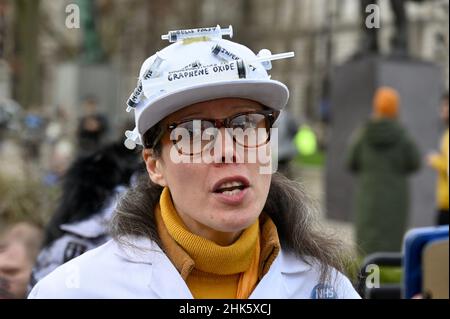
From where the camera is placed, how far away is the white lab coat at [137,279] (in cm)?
176

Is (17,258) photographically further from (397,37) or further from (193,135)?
(397,37)

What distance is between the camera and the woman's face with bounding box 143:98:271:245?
1730 millimetres

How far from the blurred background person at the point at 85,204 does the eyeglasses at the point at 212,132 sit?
1413mm

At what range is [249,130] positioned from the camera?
1.78 meters

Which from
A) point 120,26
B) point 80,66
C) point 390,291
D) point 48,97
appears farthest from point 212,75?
point 48,97

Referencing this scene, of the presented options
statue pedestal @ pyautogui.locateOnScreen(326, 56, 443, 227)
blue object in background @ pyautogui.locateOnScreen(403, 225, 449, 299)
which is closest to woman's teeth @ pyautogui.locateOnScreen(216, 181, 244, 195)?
blue object in background @ pyautogui.locateOnScreen(403, 225, 449, 299)

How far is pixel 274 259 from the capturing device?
1.90 meters

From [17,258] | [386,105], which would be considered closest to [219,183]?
[17,258]

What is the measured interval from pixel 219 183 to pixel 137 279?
0.81 ft

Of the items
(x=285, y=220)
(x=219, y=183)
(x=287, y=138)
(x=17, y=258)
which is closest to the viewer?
(x=219, y=183)

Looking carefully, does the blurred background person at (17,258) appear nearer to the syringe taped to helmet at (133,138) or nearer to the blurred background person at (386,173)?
the syringe taped to helmet at (133,138)

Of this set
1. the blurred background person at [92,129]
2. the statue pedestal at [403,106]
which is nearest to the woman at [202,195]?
the blurred background person at [92,129]
